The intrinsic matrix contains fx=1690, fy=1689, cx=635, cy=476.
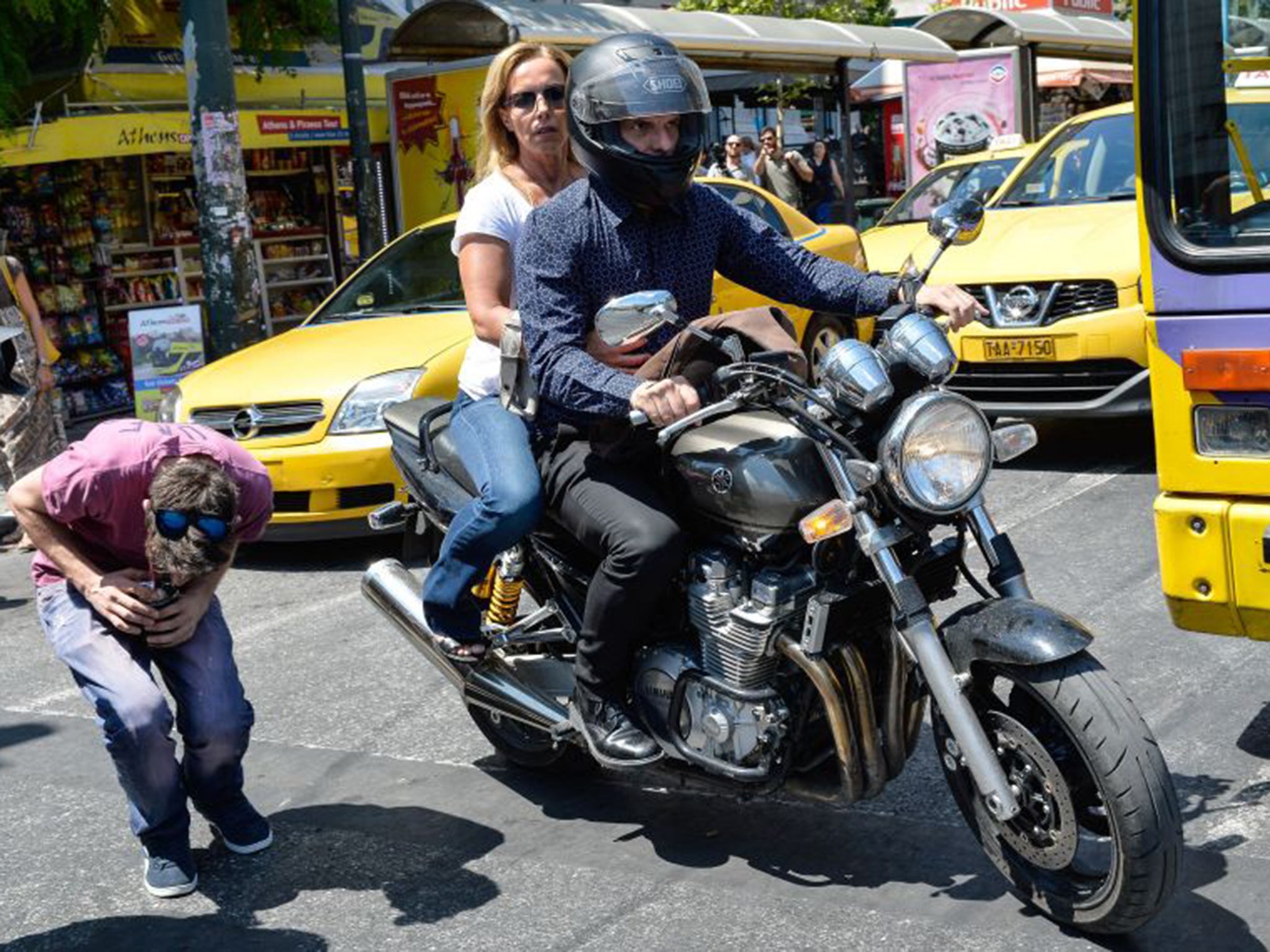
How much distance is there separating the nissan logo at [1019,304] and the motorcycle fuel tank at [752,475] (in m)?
5.39

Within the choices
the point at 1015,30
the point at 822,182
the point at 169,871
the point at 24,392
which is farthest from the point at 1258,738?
the point at 1015,30

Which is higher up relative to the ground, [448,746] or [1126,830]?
[1126,830]

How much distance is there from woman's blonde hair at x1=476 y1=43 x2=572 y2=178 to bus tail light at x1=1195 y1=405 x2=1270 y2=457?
6.88 feet

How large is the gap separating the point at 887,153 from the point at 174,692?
23.5m

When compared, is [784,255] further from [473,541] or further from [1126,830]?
[1126,830]

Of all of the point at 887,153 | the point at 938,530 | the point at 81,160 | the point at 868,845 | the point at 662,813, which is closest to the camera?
the point at 868,845

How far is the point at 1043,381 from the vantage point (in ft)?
29.7

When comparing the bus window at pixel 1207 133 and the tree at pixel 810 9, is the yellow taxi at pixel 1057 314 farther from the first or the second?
the tree at pixel 810 9

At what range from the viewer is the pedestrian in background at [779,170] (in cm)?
A: 1814

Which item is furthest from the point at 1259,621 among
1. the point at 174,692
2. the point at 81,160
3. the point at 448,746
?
the point at 81,160

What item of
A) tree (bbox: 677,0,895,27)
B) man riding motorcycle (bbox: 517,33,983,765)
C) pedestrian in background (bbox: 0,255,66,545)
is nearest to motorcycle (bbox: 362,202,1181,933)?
man riding motorcycle (bbox: 517,33,983,765)

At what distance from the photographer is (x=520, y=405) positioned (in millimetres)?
4438

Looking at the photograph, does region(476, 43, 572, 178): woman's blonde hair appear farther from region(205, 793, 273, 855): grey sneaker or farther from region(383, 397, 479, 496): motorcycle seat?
region(205, 793, 273, 855): grey sneaker

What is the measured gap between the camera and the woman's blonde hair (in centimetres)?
→ 520
